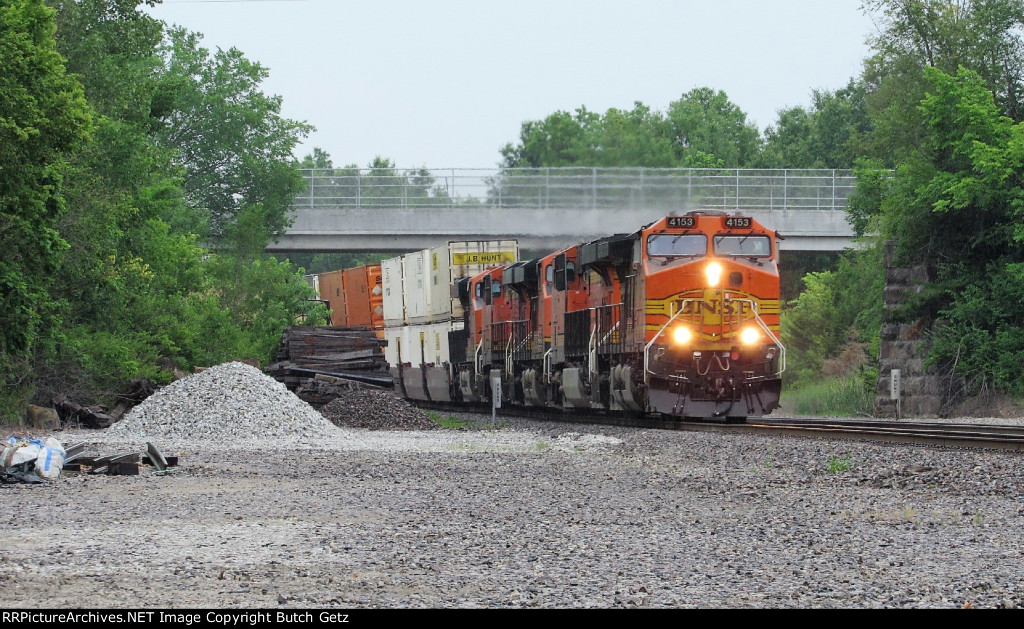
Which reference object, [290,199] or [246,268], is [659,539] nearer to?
[246,268]

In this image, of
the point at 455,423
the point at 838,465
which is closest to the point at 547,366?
the point at 455,423

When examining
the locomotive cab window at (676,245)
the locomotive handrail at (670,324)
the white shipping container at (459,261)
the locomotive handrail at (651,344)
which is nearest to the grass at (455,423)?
the locomotive handrail at (651,344)

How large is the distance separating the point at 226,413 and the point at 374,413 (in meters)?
4.15

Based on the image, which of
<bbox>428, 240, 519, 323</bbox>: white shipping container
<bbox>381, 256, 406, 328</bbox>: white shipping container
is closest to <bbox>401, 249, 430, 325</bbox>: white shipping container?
<bbox>381, 256, 406, 328</bbox>: white shipping container

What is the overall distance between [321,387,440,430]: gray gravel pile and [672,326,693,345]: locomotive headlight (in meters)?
5.53

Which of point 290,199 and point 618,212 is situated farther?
point 290,199

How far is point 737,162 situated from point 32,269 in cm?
5212

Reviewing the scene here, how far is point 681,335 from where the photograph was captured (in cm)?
2033

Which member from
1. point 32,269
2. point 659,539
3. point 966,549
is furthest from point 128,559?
point 32,269

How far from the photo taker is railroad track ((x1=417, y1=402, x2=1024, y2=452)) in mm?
15351

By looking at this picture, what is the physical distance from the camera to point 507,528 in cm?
866

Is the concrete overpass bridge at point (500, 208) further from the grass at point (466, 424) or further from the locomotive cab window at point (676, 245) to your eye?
the locomotive cab window at point (676, 245)

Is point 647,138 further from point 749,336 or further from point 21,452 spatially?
point 21,452

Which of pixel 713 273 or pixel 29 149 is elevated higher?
pixel 29 149
